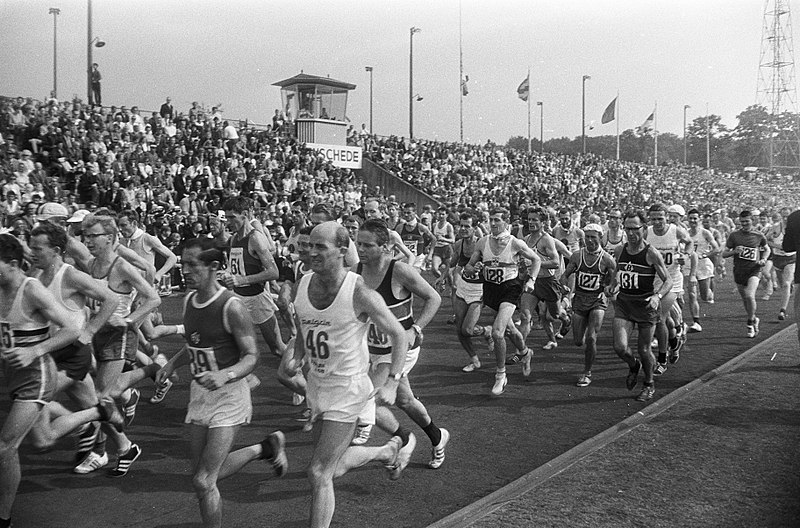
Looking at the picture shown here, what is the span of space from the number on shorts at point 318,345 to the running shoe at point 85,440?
2.40 meters

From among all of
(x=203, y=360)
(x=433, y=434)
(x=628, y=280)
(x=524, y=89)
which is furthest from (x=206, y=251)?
(x=524, y=89)

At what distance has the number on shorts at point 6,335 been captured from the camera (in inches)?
199

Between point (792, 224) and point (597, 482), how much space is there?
4366 mm

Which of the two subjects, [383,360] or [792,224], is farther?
[792,224]

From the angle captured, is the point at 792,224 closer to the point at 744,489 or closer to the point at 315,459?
the point at 744,489

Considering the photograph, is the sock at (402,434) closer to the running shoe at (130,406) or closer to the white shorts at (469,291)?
the running shoe at (130,406)

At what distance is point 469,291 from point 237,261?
287 cm

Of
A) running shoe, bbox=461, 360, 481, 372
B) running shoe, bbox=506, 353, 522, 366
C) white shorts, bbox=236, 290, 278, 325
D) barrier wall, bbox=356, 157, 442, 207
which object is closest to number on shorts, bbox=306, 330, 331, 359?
white shorts, bbox=236, 290, 278, 325

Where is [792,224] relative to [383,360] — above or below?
above

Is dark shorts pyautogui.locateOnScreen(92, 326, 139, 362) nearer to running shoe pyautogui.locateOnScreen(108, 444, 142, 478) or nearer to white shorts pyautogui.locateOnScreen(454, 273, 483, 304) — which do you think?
running shoe pyautogui.locateOnScreen(108, 444, 142, 478)

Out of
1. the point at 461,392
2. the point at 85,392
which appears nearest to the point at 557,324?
the point at 461,392

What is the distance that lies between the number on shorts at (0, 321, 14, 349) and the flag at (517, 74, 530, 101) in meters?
47.5

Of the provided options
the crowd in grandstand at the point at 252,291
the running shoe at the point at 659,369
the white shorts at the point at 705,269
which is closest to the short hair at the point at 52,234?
the crowd in grandstand at the point at 252,291

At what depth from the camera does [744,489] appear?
577 cm
